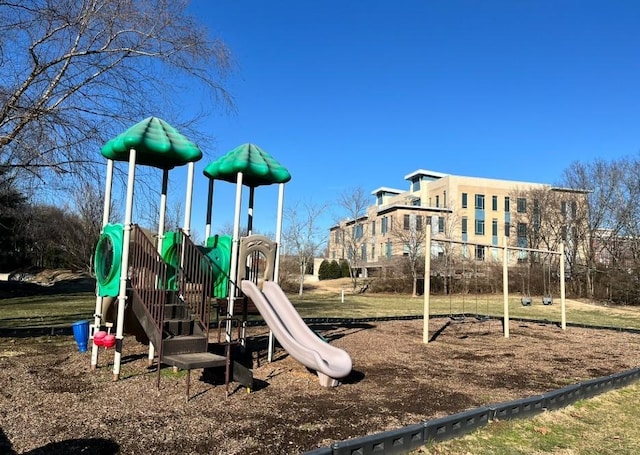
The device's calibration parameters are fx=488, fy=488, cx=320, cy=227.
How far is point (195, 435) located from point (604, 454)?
3807 millimetres

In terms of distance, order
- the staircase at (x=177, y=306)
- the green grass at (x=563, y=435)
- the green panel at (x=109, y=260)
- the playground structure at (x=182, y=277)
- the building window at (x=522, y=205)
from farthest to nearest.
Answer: the building window at (x=522, y=205), the green panel at (x=109, y=260), the playground structure at (x=182, y=277), the staircase at (x=177, y=306), the green grass at (x=563, y=435)

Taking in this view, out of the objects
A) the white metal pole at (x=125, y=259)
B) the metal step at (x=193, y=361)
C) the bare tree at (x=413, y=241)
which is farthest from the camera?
the bare tree at (x=413, y=241)

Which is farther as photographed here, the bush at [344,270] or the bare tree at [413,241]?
the bush at [344,270]

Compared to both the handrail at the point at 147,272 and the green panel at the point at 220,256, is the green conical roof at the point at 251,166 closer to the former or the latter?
the green panel at the point at 220,256

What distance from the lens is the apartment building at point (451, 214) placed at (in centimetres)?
4462

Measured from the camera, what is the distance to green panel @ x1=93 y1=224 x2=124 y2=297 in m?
7.29

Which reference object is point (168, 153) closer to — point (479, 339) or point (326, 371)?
point (326, 371)

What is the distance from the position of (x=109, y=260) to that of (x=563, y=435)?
666 cm

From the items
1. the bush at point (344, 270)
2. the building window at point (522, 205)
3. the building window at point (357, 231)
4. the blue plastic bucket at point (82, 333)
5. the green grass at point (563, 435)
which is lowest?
the green grass at point (563, 435)

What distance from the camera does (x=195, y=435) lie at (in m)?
4.49

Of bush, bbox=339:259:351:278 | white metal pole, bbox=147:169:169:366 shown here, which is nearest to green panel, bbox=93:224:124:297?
white metal pole, bbox=147:169:169:366

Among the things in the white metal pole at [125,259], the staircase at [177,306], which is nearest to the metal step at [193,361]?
the staircase at [177,306]

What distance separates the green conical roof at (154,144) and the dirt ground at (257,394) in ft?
10.8

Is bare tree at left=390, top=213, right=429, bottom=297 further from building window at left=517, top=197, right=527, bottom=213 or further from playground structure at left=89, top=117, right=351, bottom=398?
playground structure at left=89, top=117, right=351, bottom=398
